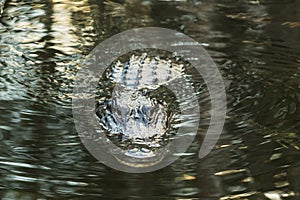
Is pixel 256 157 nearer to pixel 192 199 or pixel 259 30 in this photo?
pixel 192 199

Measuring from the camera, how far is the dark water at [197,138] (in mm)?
1211

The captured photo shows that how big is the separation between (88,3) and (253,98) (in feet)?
3.68

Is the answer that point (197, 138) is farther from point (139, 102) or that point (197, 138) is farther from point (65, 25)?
point (65, 25)

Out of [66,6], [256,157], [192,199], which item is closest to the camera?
[192,199]

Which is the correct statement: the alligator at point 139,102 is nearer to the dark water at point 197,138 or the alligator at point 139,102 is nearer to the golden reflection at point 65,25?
the dark water at point 197,138

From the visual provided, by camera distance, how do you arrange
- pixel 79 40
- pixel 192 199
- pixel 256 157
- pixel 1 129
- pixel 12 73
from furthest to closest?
pixel 79 40 → pixel 12 73 → pixel 1 129 → pixel 256 157 → pixel 192 199

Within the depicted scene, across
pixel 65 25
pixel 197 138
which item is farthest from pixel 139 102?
pixel 65 25

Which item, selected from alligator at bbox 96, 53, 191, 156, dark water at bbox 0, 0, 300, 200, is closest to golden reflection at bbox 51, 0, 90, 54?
dark water at bbox 0, 0, 300, 200

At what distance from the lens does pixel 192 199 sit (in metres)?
1.15

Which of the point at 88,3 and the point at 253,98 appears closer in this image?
the point at 253,98

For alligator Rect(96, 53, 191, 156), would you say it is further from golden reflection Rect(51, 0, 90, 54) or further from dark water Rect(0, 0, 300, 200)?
golden reflection Rect(51, 0, 90, 54)

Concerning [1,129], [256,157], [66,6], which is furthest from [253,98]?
Answer: [66,6]

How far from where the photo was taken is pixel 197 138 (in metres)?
1.45

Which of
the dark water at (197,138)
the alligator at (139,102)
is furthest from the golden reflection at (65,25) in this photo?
the alligator at (139,102)
